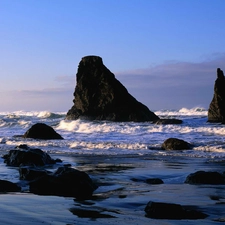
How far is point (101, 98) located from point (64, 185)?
39.8m

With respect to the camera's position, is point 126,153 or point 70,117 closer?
point 126,153

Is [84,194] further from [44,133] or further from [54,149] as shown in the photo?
[44,133]

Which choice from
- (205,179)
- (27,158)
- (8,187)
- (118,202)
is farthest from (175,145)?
Answer: (118,202)

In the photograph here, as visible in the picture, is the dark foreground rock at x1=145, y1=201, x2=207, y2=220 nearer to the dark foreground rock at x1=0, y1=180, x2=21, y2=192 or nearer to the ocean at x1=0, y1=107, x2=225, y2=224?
the ocean at x1=0, y1=107, x2=225, y2=224

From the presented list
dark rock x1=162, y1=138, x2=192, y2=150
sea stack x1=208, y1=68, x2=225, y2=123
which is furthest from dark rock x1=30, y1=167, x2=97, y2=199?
sea stack x1=208, y1=68, x2=225, y2=123

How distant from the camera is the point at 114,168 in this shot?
11.8m

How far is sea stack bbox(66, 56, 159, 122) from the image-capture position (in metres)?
44.2

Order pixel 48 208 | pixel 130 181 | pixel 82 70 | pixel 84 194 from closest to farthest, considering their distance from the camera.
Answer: pixel 48 208
pixel 84 194
pixel 130 181
pixel 82 70

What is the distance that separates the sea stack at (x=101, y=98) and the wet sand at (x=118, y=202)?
109 ft

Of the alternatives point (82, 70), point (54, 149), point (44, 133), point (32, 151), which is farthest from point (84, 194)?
point (82, 70)

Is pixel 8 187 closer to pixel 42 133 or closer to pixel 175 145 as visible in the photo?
pixel 175 145

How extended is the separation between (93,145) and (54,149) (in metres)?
1.82

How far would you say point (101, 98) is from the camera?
155 feet

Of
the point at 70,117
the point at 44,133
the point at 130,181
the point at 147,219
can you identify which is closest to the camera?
the point at 147,219
